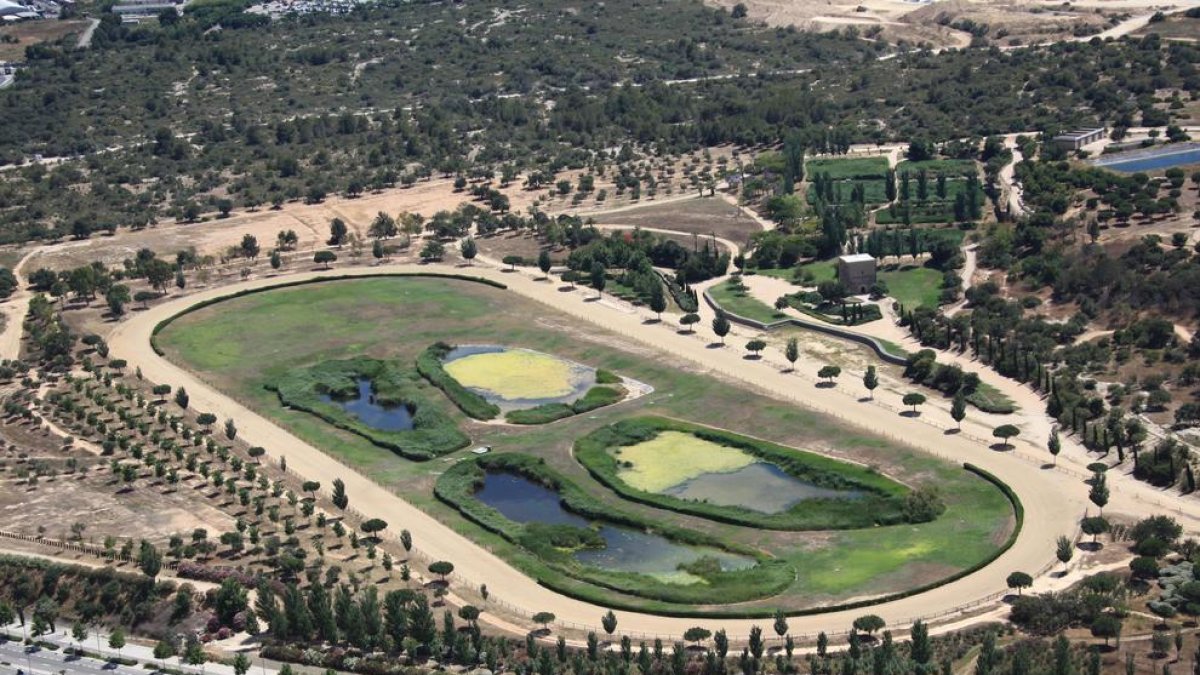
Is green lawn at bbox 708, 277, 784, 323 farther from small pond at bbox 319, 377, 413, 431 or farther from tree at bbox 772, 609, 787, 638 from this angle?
tree at bbox 772, 609, 787, 638

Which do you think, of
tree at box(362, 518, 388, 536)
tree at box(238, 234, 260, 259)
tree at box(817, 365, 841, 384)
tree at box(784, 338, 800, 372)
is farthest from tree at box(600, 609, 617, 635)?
tree at box(238, 234, 260, 259)

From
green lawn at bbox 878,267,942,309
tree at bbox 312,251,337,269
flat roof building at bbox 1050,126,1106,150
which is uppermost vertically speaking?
flat roof building at bbox 1050,126,1106,150

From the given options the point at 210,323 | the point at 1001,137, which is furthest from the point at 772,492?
the point at 1001,137

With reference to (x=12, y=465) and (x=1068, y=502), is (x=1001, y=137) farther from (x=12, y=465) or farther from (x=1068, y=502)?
(x=12, y=465)

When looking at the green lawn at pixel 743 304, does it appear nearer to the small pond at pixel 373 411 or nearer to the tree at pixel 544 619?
the small pond at pixel 373 411

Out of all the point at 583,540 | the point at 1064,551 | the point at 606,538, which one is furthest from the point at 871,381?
the point at 583,540
